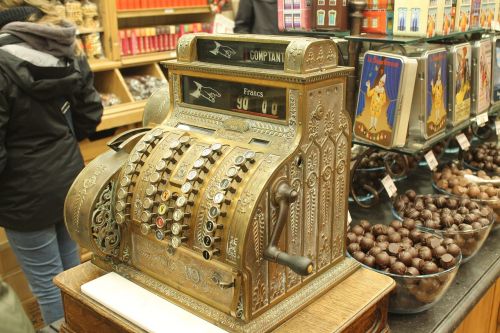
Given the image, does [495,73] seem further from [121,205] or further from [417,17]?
[121,205]

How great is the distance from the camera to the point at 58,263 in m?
2.52

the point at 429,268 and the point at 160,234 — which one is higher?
the point at 160,234

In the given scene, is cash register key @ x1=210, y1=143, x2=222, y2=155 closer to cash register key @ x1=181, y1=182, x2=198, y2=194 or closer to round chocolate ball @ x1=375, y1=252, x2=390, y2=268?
cash register key @ x1=181, y1=182, x2=198, y2=194

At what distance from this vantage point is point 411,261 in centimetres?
156

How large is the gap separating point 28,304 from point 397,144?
7.57 feet

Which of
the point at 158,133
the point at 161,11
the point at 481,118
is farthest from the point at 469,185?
the point at 161,11

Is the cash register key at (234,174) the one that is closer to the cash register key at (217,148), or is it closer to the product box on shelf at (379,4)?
the cash register key at (217,148)

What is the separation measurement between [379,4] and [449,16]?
0.29 metres

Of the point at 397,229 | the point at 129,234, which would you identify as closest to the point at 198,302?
the point at 129,234

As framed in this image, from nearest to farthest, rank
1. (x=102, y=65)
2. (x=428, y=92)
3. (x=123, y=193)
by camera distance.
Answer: (x=123, y=193), (x=428, y=92), (x=102, y=65)

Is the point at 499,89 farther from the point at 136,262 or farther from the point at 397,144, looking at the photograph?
the point at 136,262

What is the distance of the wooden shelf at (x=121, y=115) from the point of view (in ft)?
11.9

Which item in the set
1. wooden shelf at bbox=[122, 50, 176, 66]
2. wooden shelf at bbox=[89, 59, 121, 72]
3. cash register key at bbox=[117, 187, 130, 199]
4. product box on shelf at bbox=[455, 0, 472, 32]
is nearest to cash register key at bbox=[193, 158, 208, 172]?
cash register key at bbox=[117, 187, 130, 199]

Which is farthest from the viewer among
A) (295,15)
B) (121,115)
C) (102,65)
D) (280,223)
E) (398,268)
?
(102,65)
